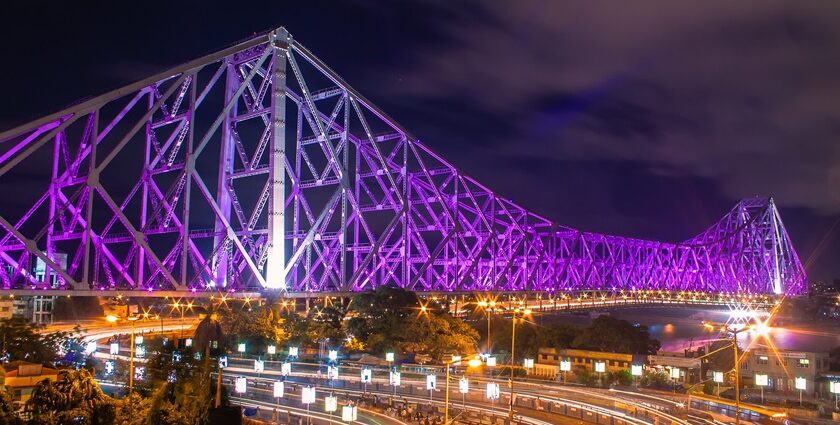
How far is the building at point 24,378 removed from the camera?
25109mm

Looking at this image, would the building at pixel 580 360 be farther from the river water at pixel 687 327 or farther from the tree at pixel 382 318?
the river water at pixel 687 327

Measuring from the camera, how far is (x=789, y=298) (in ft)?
480

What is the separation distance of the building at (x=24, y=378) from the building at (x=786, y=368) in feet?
113

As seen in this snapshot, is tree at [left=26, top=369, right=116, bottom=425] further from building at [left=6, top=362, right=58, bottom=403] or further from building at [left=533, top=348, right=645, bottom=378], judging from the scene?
building at [left=533, top=348, right=645, bottom=378]

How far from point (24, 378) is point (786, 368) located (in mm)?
37106

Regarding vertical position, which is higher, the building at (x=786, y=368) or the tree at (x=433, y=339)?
the tree at (x=433, y=339)

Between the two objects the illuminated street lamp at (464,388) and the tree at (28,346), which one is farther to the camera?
the tree at (28,346)

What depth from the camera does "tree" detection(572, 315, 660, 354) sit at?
54.8m

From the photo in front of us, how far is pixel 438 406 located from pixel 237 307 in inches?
765

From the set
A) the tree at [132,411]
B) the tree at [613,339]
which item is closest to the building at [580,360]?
the tree at [613,339]

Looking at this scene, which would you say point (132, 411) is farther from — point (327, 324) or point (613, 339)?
point (613, 339)

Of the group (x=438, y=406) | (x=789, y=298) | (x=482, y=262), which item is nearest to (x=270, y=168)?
(x=438, y=406)

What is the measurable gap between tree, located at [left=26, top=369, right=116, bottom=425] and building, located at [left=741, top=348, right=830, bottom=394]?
34.7 m

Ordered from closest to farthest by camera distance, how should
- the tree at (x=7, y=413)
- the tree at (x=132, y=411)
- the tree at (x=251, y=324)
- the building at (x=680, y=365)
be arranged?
1. the tree at (x=7, y=413)
2. the tree at (x=132, y=411)
3. the building at (x=680, y=365)
4. the tree at (x=251, y=324)
